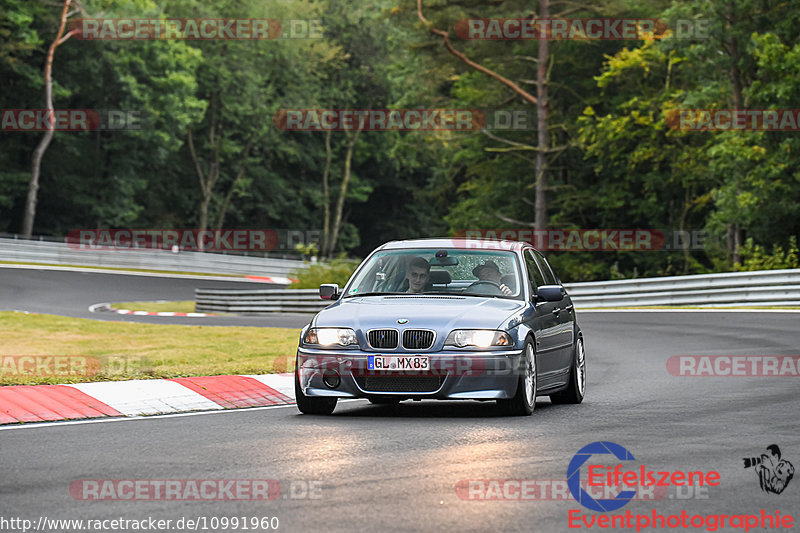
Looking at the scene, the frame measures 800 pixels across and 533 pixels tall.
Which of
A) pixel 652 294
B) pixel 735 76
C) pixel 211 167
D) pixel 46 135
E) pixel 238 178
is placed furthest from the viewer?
pixel 238 178

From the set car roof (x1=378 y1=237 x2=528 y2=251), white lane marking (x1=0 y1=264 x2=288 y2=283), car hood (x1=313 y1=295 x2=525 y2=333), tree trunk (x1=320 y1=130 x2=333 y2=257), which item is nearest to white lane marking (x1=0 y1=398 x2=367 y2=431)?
car hood (x1=313 y1=295 x2=525 y2=333)

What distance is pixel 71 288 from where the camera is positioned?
146 feet

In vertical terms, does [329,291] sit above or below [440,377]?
above

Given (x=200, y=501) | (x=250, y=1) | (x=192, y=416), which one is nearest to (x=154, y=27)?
(x=250, y=1)

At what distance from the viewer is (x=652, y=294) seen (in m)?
35.0

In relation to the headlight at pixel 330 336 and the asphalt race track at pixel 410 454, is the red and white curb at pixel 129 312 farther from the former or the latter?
the headlight at pixel 330 336

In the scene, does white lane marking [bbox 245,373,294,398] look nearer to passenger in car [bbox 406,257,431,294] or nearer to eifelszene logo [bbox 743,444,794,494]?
passenger in car [bbox 406,257,431,294]

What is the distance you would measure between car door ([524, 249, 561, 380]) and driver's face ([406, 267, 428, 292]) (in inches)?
40.5

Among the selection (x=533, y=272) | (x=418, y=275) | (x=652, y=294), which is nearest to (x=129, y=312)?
(x=652, y=294)

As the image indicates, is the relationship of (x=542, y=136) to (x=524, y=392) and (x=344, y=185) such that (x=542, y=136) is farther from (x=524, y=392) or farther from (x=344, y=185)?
(x=524, y=392)

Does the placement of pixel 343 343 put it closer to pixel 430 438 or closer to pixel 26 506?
pixel 430 438

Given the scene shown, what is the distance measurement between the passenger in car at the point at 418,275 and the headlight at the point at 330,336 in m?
1.17

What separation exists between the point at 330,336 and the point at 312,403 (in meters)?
0.67

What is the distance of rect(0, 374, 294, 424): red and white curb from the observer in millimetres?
11508
